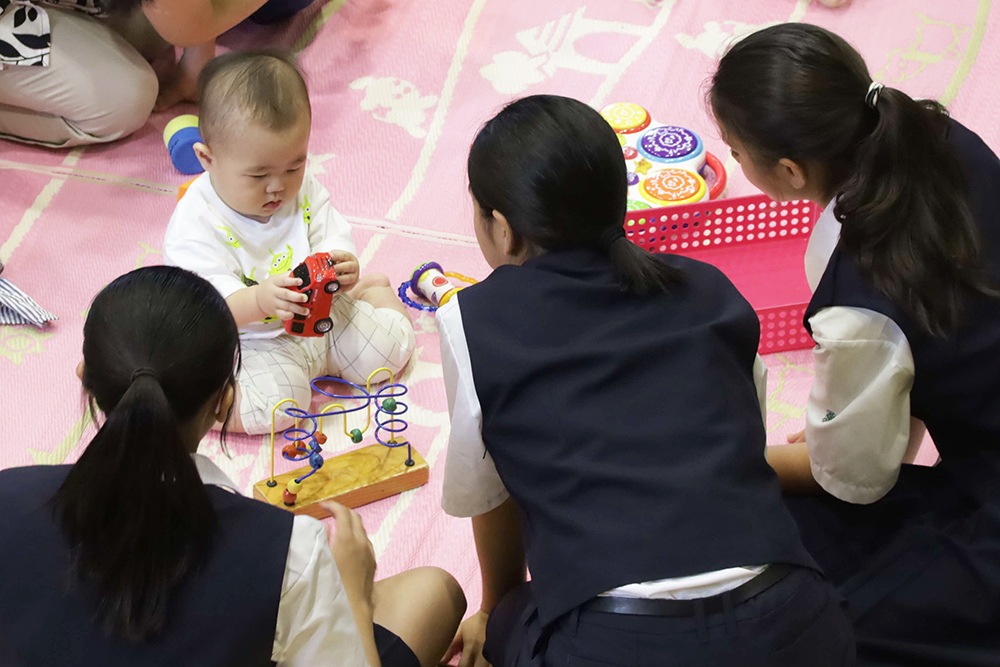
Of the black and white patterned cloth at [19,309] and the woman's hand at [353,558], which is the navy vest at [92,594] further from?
the black and white patterned cloth at [19,309]

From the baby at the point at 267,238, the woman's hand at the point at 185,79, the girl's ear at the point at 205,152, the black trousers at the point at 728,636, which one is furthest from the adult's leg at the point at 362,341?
the woman's hand at the point at 185,79

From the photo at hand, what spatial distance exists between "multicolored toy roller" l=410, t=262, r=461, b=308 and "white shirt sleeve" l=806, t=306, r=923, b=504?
2.07ft

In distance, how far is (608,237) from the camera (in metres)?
0.89

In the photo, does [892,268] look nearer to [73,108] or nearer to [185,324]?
[185,324]

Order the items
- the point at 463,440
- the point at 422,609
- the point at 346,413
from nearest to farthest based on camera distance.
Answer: the point at 463,440 < the point at 422,609 < the point at 346,413

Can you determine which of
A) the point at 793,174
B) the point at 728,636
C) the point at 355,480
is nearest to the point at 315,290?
the point at 355,480

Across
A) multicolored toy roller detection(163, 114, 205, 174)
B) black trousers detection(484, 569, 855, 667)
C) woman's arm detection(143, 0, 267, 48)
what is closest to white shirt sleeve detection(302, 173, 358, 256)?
multicolored toy roller detection(163, 114, 205, 174)

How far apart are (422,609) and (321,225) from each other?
616 millimetres

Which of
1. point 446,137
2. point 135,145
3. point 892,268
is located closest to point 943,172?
point 892,268

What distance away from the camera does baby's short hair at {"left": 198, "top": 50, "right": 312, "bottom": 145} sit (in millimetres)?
1236

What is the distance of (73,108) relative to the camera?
177 cm

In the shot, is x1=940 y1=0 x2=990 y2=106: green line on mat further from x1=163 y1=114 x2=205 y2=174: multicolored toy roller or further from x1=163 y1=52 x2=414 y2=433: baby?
x1=163 y1=114 x2=205 y2=174: multicolored toy roller

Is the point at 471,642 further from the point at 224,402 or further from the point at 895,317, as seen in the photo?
the point at 895,317

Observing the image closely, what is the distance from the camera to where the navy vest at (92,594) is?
0.72 meters
